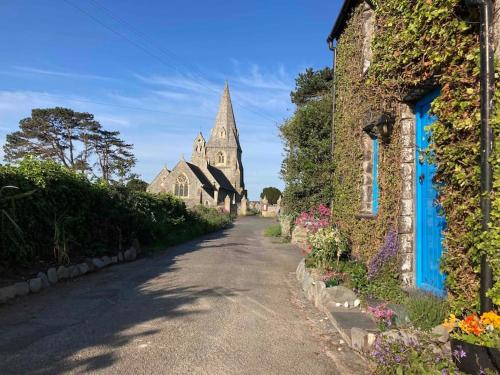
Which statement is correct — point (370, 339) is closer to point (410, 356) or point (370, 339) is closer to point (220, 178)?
point (410, 356)

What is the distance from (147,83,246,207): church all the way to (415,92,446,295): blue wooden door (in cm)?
6055

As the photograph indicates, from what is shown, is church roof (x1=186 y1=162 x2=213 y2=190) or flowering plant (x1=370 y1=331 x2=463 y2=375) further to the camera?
church roof (x1=186 y1=162 x2=213 y2=190)

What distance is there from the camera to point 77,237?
33.1ft

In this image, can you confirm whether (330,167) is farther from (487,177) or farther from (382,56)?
(487,177)

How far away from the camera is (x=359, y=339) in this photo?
4551 mm

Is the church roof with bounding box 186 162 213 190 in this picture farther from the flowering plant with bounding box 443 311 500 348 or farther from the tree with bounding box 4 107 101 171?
the flowering plant with bounding box 443 311 500 348

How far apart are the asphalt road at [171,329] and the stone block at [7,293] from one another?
0.47 feet

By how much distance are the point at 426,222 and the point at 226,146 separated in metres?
81.9

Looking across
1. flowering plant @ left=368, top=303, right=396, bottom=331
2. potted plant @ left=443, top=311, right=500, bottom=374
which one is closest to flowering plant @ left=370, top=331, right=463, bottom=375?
potted plant @ left=443, top=311, right=500, bottom=374

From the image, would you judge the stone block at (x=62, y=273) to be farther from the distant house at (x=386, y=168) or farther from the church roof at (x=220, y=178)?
the church roof at (x=220, y=178)

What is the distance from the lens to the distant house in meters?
5.69

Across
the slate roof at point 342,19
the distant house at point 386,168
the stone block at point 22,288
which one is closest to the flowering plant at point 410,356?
the distant house at point 386,168

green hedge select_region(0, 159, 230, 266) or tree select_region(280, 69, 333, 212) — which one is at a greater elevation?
tree select_region(280, 69, 333, 212)

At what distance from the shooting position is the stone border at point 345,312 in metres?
4.55
